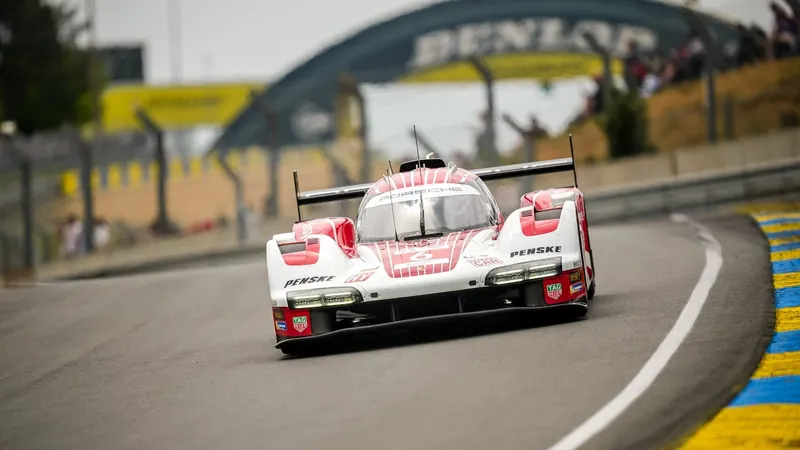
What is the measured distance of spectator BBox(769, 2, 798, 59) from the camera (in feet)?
86.4

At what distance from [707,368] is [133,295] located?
34.2 ft

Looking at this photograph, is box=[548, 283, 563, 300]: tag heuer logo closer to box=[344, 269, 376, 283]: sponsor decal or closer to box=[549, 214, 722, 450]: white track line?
box=[549, 214, 722, 450]: white track line

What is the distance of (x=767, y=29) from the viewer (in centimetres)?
2703

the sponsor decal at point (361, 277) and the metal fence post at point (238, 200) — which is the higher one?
the metal fence post at point (238, 200)

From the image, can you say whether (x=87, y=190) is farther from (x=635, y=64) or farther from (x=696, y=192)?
(x=635, y=64)

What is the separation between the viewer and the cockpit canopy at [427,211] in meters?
11.3

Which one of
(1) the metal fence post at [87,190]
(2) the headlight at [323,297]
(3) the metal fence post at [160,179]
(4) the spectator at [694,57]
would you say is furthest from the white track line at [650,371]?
(4) the spectator at [694,57]

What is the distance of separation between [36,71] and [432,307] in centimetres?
5222

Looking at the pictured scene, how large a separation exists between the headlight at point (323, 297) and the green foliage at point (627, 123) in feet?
60.7

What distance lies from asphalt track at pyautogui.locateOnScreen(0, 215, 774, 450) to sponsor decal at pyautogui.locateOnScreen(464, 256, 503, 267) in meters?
0.45

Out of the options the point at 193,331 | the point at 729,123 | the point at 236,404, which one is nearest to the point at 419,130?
the point at 729,123

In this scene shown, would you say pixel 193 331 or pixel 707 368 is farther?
pixel 193 331

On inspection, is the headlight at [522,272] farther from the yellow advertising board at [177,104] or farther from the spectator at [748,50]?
the yellow advertising board at [177,104]

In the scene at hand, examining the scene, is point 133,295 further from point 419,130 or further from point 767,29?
point 767,29
